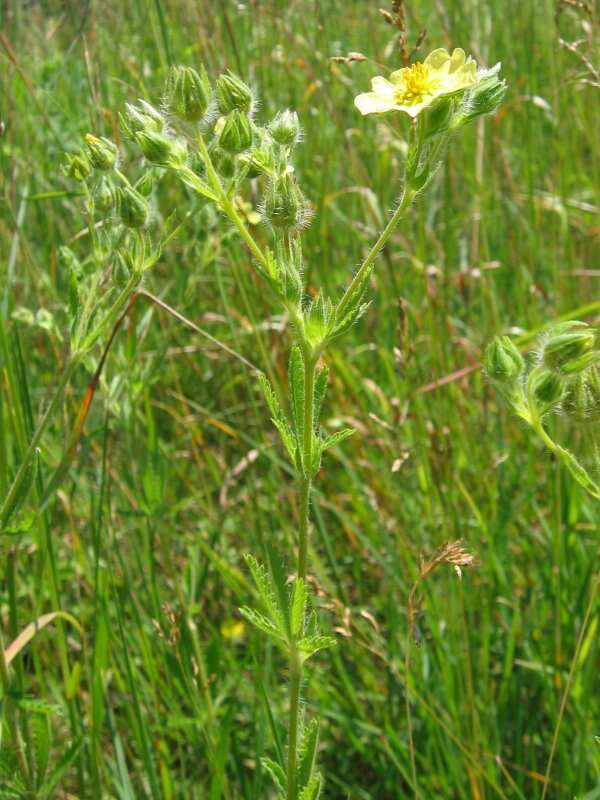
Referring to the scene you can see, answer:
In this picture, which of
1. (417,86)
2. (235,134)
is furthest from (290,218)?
(417,86)

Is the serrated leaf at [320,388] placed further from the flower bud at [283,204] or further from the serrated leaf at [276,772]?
the serrated leaf at [276,772]

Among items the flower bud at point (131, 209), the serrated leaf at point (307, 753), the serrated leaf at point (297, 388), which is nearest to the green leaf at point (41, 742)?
the serrated leaf at point (307, 753)

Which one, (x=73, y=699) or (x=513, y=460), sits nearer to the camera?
(x=73, y=699)

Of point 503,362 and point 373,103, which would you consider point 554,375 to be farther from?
point 373,103

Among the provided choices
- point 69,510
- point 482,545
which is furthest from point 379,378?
point 69,510

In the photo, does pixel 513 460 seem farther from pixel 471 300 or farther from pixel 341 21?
pixel 341 21
